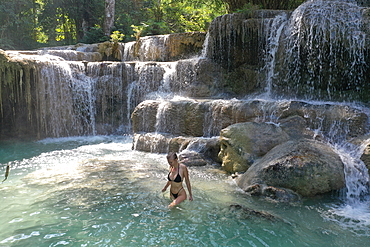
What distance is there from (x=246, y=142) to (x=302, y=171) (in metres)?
1.70

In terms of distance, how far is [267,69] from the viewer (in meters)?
10.7

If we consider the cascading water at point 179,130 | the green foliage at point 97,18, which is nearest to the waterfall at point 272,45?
the cascading water at point 179,130

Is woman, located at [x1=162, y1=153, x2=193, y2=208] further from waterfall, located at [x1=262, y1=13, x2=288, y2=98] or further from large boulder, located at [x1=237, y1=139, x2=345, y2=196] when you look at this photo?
waterfall, located at [x1=262, y1=13, x2=288, y2=98]

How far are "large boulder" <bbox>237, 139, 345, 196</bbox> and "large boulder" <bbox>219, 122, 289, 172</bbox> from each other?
0.81 meters

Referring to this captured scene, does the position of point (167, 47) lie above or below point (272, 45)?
above

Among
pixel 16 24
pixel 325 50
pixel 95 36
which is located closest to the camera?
pixel 325 50

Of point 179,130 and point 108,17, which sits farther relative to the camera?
point 108,17

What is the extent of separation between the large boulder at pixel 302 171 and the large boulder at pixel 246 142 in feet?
2.67

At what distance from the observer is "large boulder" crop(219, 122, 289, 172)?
22.0 feet

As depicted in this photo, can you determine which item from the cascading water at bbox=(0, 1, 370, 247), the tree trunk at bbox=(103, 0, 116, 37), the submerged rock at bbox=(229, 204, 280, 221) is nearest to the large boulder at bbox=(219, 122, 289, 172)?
the cascading water at bbox=(0, 1, 370, 247)

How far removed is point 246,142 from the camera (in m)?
6.89

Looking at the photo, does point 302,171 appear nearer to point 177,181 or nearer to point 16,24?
point 177,181

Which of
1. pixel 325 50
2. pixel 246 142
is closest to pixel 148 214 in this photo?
pixel 246 142

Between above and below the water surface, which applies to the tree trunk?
above
